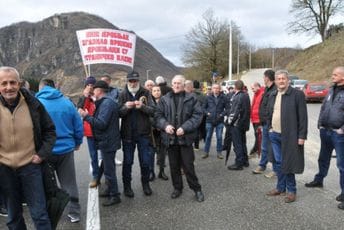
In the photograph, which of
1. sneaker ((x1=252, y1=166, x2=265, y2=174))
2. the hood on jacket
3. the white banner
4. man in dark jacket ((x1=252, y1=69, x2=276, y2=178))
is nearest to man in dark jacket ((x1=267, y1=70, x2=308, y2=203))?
man in dark jacket ((x1=252, y1=69, x2=276, y2=178))

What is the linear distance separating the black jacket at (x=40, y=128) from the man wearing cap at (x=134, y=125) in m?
1.98

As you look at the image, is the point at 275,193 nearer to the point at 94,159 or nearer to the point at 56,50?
the point at 94,159

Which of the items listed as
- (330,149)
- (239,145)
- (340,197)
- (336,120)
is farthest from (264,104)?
(340,197)

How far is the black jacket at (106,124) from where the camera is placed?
17.5 ft

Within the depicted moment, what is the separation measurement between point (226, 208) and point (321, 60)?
42258mm

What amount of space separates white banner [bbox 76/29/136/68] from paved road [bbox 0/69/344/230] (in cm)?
304

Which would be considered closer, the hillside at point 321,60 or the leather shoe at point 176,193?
the leather shoe at point 176,193

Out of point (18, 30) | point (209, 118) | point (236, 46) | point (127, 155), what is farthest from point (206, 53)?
point (18, 30)

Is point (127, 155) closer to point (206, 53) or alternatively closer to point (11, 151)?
point (11, 151)

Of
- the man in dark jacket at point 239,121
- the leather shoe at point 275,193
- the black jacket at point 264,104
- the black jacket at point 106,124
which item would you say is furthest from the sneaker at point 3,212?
the black jacket at point 264,104

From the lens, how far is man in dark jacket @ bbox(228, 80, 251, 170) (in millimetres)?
7723

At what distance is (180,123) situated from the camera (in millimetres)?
5719

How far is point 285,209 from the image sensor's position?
5262 mm

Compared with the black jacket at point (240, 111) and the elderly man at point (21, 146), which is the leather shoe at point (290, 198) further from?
the elderly man at point (21, 146)
